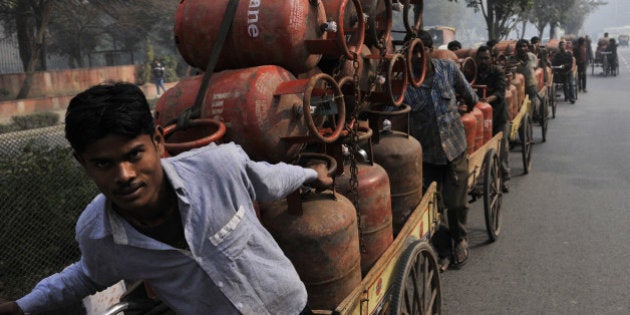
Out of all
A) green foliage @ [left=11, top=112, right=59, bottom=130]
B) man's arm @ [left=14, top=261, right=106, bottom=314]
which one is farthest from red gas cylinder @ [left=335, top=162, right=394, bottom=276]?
green foliage @ [left=11, top=112, right=59, bottom=130]

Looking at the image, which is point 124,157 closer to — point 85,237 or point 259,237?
point 85,237

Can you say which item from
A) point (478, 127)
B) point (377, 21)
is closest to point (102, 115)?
point (377, 21)

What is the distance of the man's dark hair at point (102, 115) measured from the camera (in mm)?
1462

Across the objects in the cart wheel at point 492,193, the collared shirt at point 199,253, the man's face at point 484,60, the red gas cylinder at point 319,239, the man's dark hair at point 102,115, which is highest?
the man's face at point 484,60

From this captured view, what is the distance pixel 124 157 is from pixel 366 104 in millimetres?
2323

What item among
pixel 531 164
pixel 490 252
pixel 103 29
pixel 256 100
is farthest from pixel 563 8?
pixel 256 100

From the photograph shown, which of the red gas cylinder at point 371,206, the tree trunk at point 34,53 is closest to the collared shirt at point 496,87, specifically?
the red gas cylinder at point 371,206

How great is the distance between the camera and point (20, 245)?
15.3 ft

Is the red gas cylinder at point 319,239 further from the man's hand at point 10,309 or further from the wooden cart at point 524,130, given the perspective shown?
the wooden cart at point 524,130

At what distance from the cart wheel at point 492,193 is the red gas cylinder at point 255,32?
267 centimetres

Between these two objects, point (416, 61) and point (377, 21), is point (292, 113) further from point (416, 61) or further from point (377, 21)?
point (416, 61)

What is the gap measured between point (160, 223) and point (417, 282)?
73.7 inches

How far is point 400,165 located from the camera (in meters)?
3.71

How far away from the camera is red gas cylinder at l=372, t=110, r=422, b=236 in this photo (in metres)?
3.70
